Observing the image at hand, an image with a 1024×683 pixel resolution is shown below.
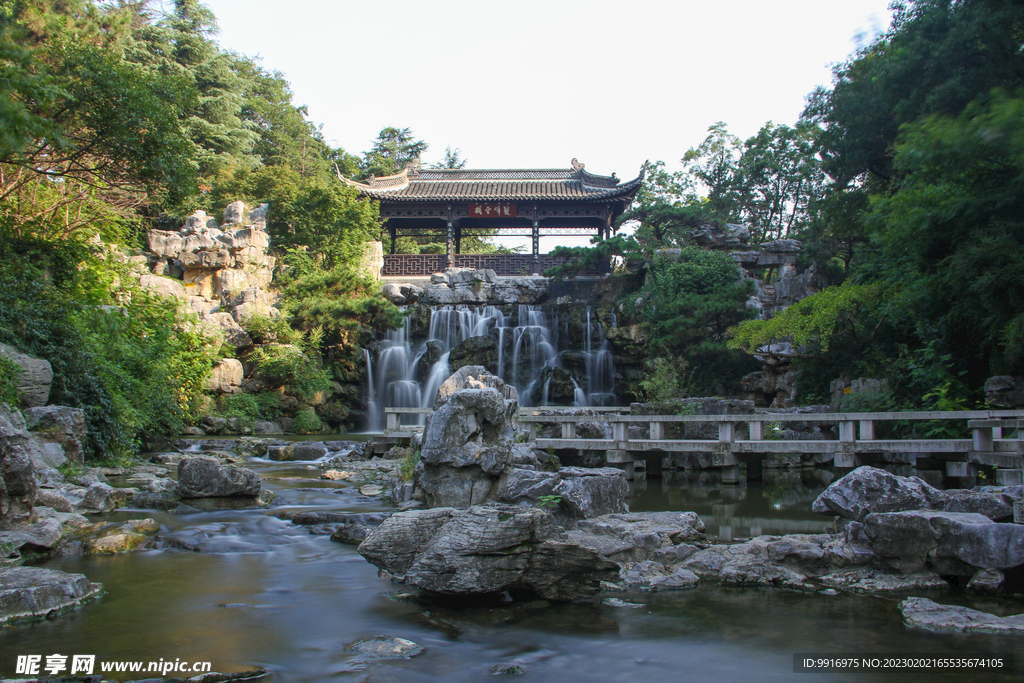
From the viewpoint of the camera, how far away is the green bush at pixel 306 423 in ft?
61.1

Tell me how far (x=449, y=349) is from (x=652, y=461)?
35.1 ft

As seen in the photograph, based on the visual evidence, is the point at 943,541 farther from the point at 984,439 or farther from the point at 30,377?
the point at 30,377

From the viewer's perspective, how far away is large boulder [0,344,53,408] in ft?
28.1

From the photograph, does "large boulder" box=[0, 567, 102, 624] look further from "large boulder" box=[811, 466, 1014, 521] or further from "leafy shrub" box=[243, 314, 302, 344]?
"leafy shrub" box=[243, 314, 302, 344]

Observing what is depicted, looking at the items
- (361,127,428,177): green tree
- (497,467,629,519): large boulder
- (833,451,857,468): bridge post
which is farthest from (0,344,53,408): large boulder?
(361,127,428,177): green tree

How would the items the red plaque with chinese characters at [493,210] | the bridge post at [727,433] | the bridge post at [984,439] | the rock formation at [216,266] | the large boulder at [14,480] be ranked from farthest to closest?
the red plaque with chinese characters at [493,210], the rock formation at [216,266], the bridge post at [727,433], the bridge post at [984,439], the large boulder at [14,480]

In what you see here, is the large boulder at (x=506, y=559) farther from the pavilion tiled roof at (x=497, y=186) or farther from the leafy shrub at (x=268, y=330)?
the pavilion tiled roof at (x=497, y=186)

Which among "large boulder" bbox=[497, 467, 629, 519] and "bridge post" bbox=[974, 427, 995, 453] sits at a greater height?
"bridge post" bbox=[974, 427, 995, 453]

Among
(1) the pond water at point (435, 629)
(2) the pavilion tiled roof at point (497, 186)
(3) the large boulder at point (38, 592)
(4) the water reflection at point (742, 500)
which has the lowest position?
(1) the pond water at point (435, 629)

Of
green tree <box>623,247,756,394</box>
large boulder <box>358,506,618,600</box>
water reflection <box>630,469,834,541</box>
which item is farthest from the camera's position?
green tree <box>623,247,756,394</box>

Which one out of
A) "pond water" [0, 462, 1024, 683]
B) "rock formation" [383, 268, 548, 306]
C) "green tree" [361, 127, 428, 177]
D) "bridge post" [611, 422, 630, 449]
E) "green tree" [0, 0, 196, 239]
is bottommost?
"pond water" [0, 462, 1024, 683]

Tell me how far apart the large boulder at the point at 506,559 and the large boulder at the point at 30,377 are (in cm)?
672

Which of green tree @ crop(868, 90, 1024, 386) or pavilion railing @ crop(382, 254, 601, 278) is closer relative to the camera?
green tree @ crop(868, 90, 1024, 386)

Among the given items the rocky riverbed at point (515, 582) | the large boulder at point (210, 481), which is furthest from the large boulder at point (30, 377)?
the large boulder at point (210, 481)
